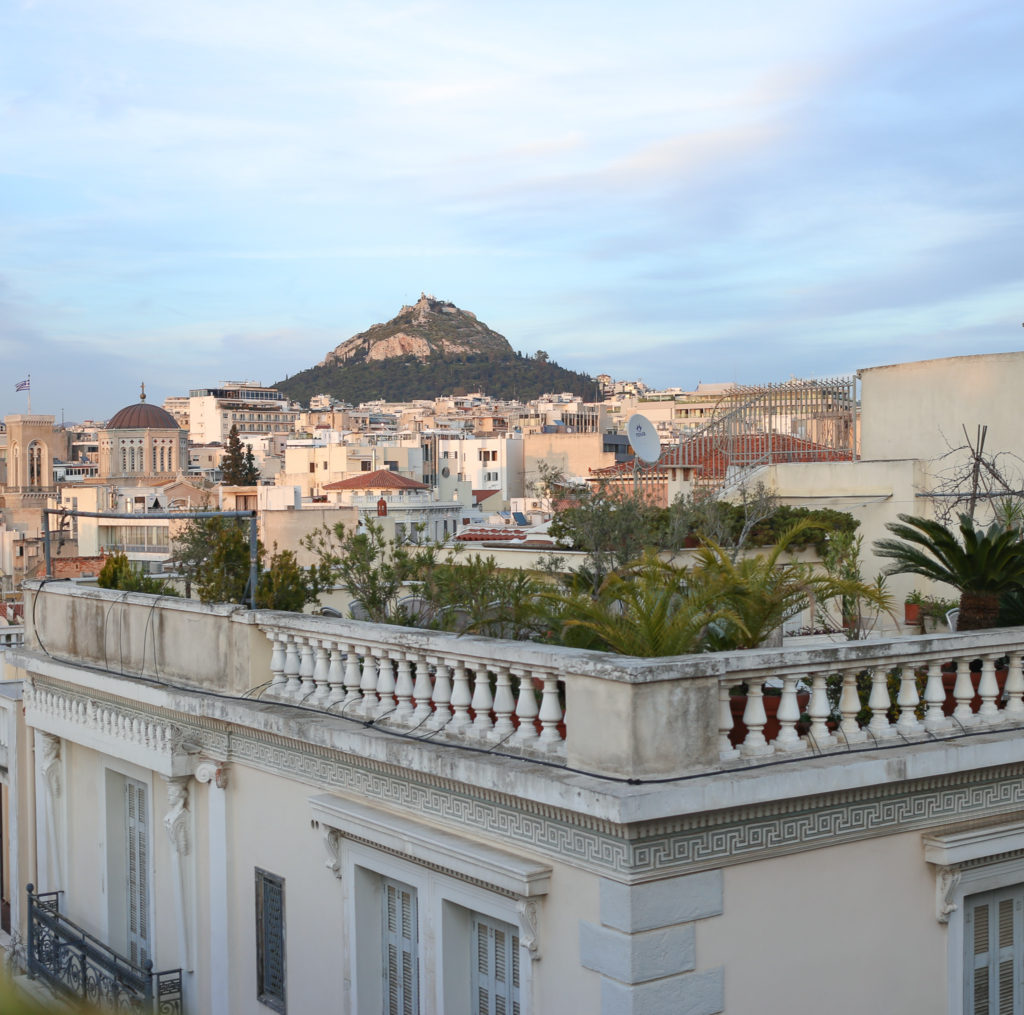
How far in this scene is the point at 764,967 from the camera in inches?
216

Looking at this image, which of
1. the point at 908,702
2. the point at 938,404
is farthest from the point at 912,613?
the point at 908,702

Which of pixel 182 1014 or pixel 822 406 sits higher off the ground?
pixel 822 406

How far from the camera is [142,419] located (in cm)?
13925

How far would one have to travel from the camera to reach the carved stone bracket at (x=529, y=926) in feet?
18.0

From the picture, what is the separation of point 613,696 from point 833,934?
172 centimetres

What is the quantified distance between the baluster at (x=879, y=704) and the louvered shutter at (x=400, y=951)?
2543mm

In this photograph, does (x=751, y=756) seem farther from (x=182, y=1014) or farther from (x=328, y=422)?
(x=328, y=422)

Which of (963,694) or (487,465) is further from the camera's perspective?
(487,465)

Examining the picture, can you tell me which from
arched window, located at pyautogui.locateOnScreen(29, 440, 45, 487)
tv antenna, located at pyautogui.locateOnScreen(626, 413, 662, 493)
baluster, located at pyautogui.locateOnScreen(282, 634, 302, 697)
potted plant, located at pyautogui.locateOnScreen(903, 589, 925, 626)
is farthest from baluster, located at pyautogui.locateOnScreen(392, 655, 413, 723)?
arched window, located at pyautogui.locateOnScreen(29, 440, 45, 487)

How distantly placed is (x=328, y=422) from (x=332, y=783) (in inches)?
5717

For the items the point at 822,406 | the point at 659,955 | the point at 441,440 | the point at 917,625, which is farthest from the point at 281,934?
the point at 441,440

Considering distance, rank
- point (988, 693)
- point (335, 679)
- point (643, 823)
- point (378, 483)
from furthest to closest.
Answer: point (378, 483), point (335, 679), point (988, 693), point (643, 823)

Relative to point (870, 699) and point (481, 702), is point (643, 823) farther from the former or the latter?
point (870, 699)

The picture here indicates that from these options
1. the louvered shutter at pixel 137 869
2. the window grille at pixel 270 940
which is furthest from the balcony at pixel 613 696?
the louvered shutter at pixel 137 869
